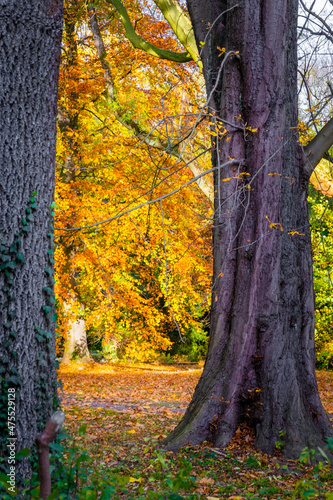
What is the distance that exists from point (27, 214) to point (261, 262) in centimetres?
239

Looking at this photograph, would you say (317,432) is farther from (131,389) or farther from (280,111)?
(131,389)

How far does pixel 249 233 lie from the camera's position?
4.71 m

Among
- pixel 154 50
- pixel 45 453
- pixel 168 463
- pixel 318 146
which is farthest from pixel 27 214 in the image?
pixel 154 50

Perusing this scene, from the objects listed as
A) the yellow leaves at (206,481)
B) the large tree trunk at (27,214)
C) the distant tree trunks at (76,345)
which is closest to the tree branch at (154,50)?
the large tree trunk at (27,214)

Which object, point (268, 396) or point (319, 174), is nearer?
point (268, 396)

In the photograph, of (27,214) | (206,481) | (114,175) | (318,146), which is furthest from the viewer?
(114,175)

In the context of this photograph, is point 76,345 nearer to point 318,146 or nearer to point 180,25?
point 180,25

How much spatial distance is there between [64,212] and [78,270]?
417 cm

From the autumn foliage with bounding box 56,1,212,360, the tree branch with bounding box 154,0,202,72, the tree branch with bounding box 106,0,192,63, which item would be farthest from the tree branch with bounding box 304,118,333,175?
the autumn foliage with bounding box 56,1,212,360

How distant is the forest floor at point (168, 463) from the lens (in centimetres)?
330

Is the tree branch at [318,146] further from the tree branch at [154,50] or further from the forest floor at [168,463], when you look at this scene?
the forest floor at [168,463]

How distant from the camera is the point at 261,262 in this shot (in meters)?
4.55

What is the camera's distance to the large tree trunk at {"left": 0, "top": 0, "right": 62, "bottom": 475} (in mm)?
3102

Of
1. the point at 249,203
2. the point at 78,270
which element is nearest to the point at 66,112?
the point at 78,270
